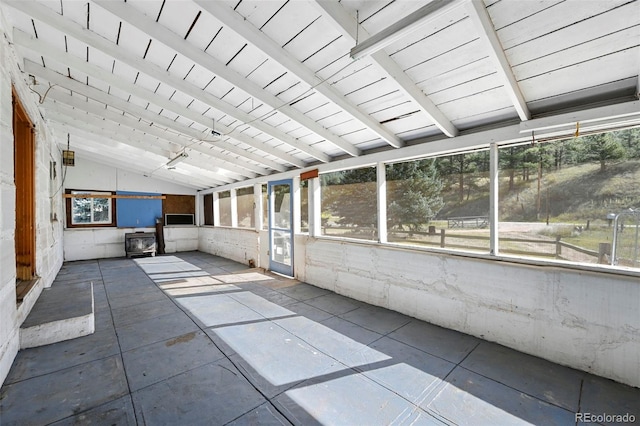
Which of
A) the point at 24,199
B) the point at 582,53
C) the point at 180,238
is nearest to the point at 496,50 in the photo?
the point at 582,53

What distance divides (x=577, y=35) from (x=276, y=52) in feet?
6.83

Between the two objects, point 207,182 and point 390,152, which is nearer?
point 390,152

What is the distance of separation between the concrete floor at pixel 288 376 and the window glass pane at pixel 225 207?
490cm

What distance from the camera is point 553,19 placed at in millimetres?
1693

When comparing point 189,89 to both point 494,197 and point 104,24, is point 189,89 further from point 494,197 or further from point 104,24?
point 494,197

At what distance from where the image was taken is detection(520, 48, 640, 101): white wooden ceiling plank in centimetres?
187

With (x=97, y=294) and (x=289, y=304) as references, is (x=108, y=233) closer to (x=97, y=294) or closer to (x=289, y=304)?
(x=97, y=294)

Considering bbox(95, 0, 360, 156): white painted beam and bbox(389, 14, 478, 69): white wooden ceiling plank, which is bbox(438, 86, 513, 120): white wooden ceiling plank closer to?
bbox(389, 14, 478, 69): white wooden ceiling plank

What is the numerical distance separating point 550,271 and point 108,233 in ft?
33.5

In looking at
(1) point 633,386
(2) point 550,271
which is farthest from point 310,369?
(1) point 633,386

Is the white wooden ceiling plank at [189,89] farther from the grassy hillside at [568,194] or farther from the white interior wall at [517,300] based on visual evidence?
the grassy hillside at [568,194]

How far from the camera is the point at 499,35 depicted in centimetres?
187

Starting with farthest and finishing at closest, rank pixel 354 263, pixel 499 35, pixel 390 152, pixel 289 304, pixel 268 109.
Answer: pixel 354 263, pixel 289 304, pixel 390 152, pixel 268 109, pixel 499 35

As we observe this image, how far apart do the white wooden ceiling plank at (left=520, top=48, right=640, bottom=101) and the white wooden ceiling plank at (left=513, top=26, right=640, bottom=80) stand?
1.3 inches
